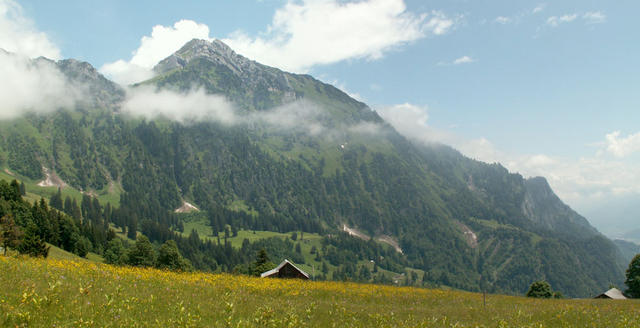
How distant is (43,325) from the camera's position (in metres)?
9.26

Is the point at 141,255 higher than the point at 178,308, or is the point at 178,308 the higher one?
the point at 178,308

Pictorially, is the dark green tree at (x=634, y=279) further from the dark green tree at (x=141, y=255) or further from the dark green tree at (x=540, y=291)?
the dark green tree at (x=141, y=255)

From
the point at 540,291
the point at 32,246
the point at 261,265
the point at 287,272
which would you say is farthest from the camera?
the point at 540,291

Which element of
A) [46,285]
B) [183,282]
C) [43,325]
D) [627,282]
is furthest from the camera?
[627,282]

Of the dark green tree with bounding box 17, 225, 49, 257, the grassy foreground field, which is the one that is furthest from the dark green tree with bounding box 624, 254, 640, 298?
the dark green tree with bounding box 17, 225, 49, 257

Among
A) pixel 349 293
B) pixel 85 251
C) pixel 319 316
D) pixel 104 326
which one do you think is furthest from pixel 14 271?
pixel 85 251

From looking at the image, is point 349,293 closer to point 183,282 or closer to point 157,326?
point 183,282

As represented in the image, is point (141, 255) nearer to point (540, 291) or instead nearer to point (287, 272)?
point (287, 272)

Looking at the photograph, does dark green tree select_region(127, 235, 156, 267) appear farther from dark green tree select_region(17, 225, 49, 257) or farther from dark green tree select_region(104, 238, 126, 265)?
dark green tree select_region(17, 225, 49, 257)

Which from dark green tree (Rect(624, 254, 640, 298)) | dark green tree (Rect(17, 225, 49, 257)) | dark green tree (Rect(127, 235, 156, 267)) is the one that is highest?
dark green tree (Rect(17, 225, 49, 257))

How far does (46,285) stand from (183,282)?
721cm

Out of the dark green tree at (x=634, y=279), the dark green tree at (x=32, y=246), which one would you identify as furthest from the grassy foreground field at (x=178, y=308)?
the dark green tree at (x=634, y=279)

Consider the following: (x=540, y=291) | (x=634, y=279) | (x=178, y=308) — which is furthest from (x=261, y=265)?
(x=634, y=279)

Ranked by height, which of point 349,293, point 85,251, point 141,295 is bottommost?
point 85,251
